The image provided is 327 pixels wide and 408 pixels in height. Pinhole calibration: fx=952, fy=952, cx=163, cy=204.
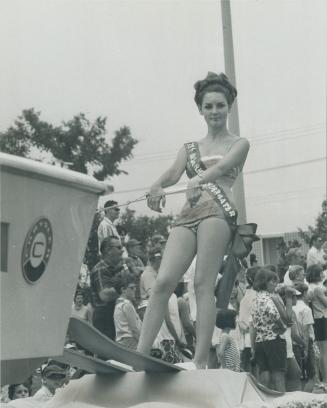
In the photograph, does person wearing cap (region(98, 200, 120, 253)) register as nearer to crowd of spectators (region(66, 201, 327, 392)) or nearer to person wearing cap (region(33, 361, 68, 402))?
crowd of spectators (region(66, 201, 327, 392))

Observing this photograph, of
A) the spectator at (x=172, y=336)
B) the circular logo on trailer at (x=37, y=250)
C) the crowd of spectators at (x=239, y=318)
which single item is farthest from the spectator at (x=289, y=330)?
the circular logo on trailer at (x=37, y=250)

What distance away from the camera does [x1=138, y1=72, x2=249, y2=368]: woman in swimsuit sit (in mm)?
5066

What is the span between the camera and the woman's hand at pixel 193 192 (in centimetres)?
518

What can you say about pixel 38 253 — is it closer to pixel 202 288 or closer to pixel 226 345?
pixel 202 288

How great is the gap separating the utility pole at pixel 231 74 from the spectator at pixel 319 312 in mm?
2382

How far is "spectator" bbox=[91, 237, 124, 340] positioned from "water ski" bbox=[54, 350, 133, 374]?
3.86 metres

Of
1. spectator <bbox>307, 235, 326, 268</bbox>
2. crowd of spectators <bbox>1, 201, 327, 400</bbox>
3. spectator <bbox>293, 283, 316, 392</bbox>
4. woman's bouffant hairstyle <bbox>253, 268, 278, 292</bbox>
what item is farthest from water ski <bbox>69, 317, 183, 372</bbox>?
spectator <bbox>307, 235, 326, 268</bbox>

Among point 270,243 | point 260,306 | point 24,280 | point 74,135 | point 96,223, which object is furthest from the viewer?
point 270,243

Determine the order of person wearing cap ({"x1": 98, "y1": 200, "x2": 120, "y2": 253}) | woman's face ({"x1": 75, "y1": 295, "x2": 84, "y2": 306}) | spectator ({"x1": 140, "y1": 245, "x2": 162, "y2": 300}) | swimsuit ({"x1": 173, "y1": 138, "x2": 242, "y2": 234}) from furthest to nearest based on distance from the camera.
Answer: person wearing cap ({"x1": 98, "y1": 200, "x2": 120, "y2": 253}) < spectator ({"x1": 140, "y1": 245, "x2": 162, "y2": 300}) < woman's face ({"x1": 75, "y1": 295, "x2": 84, "y2": 306}) < swimsuit ({"x1": 173, "y1": 138, "x2": 242, "y2": 234})

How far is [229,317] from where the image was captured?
8.57 m

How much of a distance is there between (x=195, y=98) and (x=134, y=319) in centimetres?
324

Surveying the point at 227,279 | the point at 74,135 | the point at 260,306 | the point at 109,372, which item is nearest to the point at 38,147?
the point at 74,135

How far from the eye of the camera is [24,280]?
3.24 metres

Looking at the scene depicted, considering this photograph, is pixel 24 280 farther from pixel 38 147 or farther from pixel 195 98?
pixel 38 147
